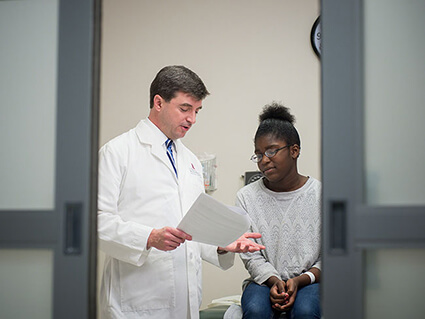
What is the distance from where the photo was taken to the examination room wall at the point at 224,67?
10.8ft

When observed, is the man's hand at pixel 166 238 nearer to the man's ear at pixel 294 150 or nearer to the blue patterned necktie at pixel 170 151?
the blue patterned necktie at pixel 170 151

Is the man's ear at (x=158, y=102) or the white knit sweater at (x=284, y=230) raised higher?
the man's ear at (x=158, y=102)

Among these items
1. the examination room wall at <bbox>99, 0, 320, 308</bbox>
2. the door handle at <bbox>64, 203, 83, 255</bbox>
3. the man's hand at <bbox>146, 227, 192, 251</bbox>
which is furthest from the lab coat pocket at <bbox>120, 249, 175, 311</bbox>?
the examination room wall at <bbox>99, 0, 320, 308</bbox>

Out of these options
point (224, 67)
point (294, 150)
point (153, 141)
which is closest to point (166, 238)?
point (153, 141)

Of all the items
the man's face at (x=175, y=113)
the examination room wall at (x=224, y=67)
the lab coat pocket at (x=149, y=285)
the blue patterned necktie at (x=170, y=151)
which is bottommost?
the lab coat pocket at (x=149, y=285)

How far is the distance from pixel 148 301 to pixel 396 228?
1.14 m

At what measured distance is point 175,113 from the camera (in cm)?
228

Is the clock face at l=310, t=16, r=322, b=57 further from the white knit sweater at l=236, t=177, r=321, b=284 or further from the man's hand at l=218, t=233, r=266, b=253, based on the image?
the man's hand at l=218, t=233, r=266, b=253

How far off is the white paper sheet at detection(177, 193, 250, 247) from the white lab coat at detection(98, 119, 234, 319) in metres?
0.26

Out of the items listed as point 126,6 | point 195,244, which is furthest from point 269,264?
point 126,6

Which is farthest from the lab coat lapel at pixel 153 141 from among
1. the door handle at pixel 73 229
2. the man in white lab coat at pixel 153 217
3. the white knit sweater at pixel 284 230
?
the door handle at pixel 73 229

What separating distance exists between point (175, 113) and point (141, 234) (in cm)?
58

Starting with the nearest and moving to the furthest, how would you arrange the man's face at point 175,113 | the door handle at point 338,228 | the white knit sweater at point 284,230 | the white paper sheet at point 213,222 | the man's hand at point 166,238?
the door handle at point 338,228 → the white paper sheet at point 213,222 → the man's hand at point 166,238 → the man's face at point 175,113 → the white knit sweater at point 284,230

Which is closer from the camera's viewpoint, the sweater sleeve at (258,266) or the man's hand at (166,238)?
the man's hand at (166,238)
